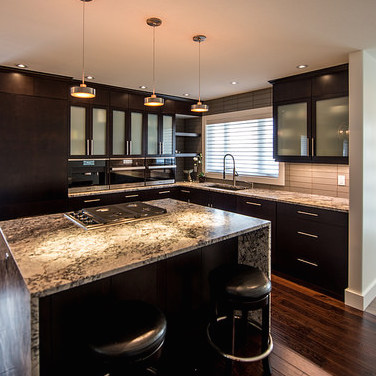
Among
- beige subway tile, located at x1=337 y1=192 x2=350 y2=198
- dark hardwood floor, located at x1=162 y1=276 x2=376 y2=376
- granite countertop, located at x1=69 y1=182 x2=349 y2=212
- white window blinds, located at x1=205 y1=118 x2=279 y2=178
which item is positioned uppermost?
white window blinds, located at x1=205 y1=118 x2=279 y2=178

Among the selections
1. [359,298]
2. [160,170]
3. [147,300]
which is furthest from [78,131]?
[359,298]

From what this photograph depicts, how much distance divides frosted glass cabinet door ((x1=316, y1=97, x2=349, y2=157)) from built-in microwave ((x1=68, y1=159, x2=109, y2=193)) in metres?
2.92

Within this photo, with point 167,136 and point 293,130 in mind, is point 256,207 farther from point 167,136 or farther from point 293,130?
point 167,136

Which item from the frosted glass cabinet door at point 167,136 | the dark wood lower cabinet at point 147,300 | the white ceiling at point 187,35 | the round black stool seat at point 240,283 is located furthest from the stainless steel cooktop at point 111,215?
the frosted glass cabinet door at point 167,136

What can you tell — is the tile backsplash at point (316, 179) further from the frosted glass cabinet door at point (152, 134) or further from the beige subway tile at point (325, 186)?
the frosted glass cabinet door at point (152, 134)

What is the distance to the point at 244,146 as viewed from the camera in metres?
4.77

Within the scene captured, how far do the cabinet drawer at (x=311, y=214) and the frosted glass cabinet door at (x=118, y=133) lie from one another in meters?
2.47

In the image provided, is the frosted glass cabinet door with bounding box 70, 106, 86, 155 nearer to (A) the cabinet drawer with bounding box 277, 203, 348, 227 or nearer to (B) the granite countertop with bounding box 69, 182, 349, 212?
(B) the granite countertop with bounding box 69, 182, 349, 212

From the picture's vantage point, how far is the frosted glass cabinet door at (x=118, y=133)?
4387 mm

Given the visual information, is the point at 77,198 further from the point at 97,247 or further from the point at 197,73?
Result: the point at 97,247

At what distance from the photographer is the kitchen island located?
1236mm

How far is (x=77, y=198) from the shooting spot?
3.94m

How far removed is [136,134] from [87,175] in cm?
104

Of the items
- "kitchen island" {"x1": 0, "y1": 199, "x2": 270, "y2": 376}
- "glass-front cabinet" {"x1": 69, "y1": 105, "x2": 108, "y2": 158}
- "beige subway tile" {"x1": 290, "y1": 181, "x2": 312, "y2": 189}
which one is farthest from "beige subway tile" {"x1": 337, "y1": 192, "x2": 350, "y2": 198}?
"glass-front cabinet" {"x1": 69, "y1": 105, "x2": 108, "y2": 158}
